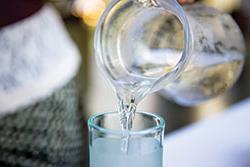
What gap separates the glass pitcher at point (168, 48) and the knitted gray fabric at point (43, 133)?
333 millimetres

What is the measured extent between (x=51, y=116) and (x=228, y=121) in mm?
319

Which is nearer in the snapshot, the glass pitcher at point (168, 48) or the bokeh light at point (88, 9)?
the glass pitcher at point (168, 48)

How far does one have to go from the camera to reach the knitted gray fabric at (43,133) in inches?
→ 38.7

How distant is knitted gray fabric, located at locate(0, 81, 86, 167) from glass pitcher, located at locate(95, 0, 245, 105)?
33 centimetres

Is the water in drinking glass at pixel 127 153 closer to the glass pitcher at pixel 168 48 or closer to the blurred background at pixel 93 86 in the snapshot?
the glass pitcher at pixel 168 48

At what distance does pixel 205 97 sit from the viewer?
758 millimetres

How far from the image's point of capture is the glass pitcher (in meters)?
0.61

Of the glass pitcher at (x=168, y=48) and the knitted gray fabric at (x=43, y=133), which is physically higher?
the glass pitcher at (x=168, y=48)

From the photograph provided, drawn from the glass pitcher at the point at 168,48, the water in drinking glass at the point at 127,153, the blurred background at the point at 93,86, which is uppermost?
the glass pitcher at the point at 168,48

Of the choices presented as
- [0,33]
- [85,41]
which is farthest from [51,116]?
[85,41]

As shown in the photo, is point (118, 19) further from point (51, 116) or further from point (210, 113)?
point (210, 113)

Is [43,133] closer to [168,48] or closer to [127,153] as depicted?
[168,48]

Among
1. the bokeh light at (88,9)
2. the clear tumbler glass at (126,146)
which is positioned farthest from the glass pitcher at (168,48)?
the bokeh light at (88,9)

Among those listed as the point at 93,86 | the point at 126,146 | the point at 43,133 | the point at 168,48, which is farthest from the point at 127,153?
the point at 93,86
